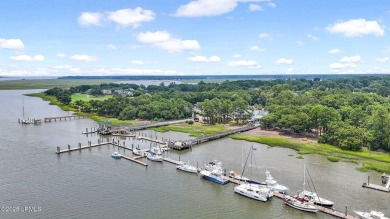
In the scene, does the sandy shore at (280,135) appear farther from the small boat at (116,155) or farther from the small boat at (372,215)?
the small boat at (372,215)

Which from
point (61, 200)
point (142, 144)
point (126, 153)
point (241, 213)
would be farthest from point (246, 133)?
point (61, 200)

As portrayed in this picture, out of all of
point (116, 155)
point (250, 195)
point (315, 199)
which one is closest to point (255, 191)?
point (250, 195)

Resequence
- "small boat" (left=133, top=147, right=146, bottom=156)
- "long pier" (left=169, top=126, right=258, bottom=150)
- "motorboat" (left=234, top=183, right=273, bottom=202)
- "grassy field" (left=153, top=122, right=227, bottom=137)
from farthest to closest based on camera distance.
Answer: "grassy field" (left=153, top=122, right=227, bottom=137) < "long pier" (left=169, top=126, right=258, bottom=150) < "small boat" (left=133, top=147, right=146, bottom=156) < "motorboat" (left=234, top=183, right=273, bottom=202)

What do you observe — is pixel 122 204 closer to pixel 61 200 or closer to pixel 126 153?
pixel 61 200

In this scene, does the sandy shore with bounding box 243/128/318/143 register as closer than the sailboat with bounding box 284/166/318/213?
No

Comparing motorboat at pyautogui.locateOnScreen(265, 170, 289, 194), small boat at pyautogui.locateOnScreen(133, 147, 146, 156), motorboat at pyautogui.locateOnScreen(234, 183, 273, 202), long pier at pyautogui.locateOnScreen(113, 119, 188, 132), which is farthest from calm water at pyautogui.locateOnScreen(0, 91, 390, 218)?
long pier at pyautogui.locateOnScreen(113, 119, 188, 132)

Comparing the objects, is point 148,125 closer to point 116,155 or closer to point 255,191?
point 116,155

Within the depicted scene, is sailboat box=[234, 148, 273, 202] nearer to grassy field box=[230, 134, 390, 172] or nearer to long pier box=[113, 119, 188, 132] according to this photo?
grassy field box=[230, 134, 390, 172]
